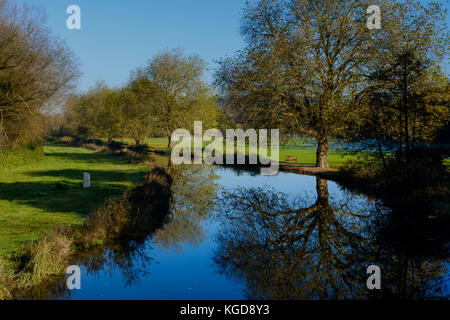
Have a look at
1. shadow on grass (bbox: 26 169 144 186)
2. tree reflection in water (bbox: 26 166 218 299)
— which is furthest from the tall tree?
tree reflection in water (bbox: 26 166 218 299)

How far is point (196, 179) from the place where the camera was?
26.1 meters

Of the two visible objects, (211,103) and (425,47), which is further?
(211,103)

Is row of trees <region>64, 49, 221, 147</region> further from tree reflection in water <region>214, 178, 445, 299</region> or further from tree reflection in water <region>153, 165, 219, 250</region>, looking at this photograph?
tree reflection in water <region>214, 178, 445, 299</region>

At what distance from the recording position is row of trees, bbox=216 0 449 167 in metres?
21.7

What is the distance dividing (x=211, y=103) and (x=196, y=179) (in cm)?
2155

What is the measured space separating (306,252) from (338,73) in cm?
1815

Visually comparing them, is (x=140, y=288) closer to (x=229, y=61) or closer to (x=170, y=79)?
(x=229, y=61)

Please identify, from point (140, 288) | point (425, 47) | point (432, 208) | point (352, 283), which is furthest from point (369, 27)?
point (140, 288)

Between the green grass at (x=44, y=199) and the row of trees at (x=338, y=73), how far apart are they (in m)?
11.8

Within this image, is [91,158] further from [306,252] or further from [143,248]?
[306,252]

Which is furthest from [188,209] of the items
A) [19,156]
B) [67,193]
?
[19,156]

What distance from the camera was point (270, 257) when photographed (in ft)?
31.8

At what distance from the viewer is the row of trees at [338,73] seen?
71.1ft

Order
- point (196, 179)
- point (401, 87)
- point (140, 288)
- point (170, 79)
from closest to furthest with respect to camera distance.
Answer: point (140, 288), point (401, 87), point (196, 179), point (170, 79)
